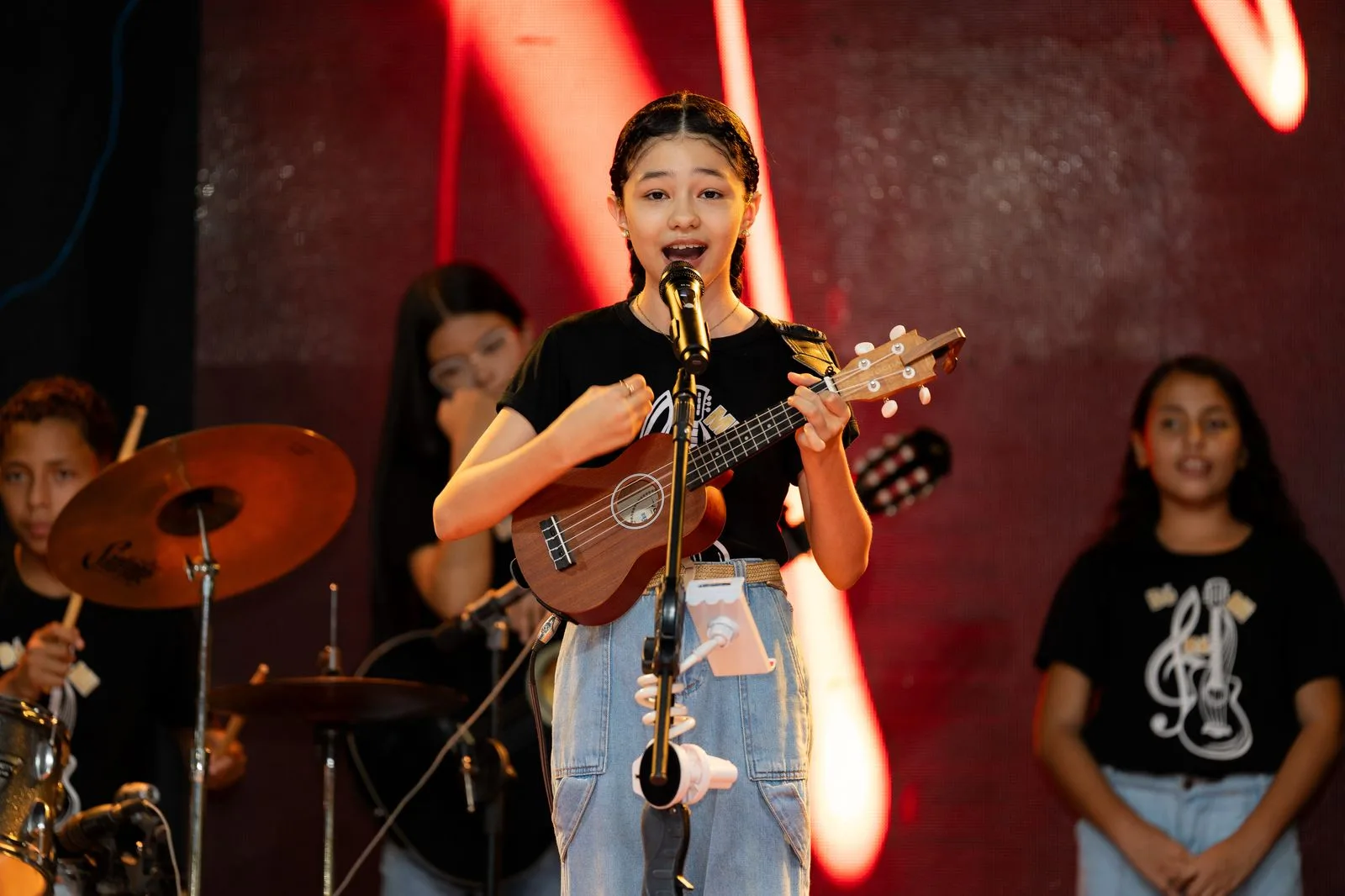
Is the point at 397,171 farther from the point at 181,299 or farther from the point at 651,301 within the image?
the point at 651,301

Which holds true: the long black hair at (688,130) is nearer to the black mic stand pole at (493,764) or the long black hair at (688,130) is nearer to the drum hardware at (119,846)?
the black mic stand pole at (493,764)

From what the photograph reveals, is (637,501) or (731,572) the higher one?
(637,501)

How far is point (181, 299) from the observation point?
15.1 feet

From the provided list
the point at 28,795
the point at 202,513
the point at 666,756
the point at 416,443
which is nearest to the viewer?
the point at 666,756

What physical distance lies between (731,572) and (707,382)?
Result: 0.31 m

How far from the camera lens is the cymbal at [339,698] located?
3615 millimetres

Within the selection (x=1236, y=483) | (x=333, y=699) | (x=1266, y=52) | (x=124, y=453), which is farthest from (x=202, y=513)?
(x=1266, y=52)

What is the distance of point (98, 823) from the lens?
3.44 m

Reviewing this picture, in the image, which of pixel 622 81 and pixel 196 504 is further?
pixel 622 81

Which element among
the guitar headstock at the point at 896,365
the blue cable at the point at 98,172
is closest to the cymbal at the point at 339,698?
the blue cable at the point at 98,172

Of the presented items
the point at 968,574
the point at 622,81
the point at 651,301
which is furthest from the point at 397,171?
the point at 651,301

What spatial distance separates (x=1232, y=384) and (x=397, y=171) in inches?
95.2

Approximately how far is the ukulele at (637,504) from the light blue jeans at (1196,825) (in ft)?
6.07

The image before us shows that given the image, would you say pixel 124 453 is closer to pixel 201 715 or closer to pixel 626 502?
pixel 201 715
